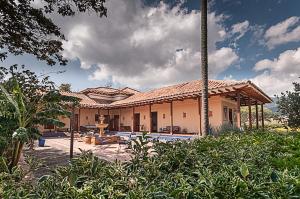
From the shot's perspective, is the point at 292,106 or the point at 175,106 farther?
the point at 175,106

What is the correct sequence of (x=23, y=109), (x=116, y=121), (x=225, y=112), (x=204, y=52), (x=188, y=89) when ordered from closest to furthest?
(x=23, y=109) < (x=204, y=52) < (x=188, y=89) < (x=225, y=112) < (x=116, y=121)

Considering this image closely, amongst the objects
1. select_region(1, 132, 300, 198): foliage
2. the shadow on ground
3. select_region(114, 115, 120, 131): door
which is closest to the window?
the shadow on ground

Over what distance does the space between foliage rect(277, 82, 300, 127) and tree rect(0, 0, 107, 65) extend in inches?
570

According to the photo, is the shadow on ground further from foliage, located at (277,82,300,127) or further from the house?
foliage, located at (277,82,300,127)

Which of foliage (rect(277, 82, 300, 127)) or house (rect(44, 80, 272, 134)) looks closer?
foliage (rect(277, 82, 300, 127))

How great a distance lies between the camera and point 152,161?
9.35 feet

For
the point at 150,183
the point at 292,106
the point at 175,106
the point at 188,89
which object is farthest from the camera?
the point at 175,106

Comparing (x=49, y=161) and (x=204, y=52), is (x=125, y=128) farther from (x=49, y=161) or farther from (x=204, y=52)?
(x=204, y=52)

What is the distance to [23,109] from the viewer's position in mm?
5395

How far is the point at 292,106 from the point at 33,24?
1709 centimetres

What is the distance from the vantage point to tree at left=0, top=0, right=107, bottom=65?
9422mm

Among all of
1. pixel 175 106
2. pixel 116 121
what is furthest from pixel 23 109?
pixel 116 121

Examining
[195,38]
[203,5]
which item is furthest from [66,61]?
[195,38]

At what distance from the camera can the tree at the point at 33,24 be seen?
371 inches
